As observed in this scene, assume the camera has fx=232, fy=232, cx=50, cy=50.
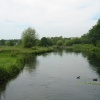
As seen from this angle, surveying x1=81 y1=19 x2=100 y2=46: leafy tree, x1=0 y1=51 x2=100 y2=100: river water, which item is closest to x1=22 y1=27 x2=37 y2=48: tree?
x1=81 y1=19 x2=100 y2=46: leafy tree

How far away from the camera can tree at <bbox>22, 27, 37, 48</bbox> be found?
107850 millimetres

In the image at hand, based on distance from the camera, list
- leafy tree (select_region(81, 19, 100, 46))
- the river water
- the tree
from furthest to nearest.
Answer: the tree < leafy tree (select_region(81, 19, 100, 46)) < the river water

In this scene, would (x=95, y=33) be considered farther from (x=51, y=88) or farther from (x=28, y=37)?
(x=51, y=88)

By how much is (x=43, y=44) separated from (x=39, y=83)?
10813 cm

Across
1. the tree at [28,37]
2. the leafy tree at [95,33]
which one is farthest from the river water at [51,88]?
the leafy tree at [95,33]

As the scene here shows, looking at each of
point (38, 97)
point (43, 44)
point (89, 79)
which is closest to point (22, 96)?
point (38, 97)

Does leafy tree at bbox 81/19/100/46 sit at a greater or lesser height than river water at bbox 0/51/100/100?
greater

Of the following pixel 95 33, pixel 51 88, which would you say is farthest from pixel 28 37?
pixel 51 88

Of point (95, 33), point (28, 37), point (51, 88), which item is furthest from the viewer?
point (28, 37)

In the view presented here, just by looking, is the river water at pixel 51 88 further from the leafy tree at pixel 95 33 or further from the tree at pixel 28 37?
the leafy tree at pixel 95 33

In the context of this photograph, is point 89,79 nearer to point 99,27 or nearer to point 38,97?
point 38,97

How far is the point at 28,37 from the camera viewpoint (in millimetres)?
109000

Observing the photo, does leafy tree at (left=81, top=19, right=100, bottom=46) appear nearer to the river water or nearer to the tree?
the tree

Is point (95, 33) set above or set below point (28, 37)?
above
